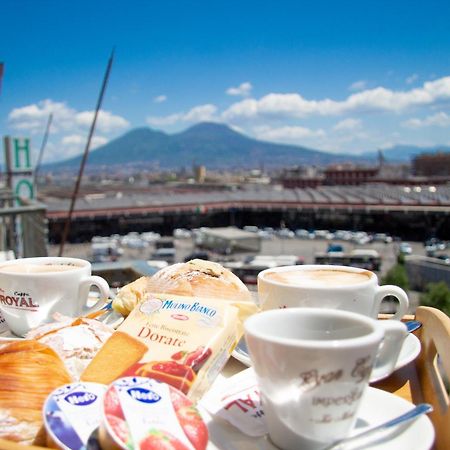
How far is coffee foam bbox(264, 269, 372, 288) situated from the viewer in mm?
801

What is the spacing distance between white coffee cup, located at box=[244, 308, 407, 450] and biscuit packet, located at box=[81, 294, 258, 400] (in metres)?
0.12

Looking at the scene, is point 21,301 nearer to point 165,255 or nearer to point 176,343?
point 176,343

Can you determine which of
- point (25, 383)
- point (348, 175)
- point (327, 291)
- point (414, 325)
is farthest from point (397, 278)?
point (348, 175)

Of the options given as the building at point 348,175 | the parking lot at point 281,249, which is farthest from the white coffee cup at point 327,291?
the building at point 348,175

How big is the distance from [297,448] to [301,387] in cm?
8

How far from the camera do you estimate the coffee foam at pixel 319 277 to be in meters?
0.80

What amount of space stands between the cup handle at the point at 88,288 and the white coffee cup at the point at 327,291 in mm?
290

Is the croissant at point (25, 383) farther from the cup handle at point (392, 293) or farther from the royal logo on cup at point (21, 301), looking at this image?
the cup handle at point (392, 293)

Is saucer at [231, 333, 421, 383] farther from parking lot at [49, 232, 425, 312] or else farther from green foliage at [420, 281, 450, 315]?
parking lot at [49, 232, 425, 312]

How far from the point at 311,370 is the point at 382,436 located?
5.1 inches

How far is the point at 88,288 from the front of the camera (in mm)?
925

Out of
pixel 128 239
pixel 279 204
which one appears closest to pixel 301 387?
pixel 128 239

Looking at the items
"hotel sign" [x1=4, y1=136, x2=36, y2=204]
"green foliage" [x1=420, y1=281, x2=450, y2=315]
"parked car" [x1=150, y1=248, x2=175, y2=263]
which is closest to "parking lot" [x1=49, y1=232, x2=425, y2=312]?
"parked car" [x1=150, y1=248, x2=175, y2=263]

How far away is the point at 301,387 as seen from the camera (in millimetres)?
503
